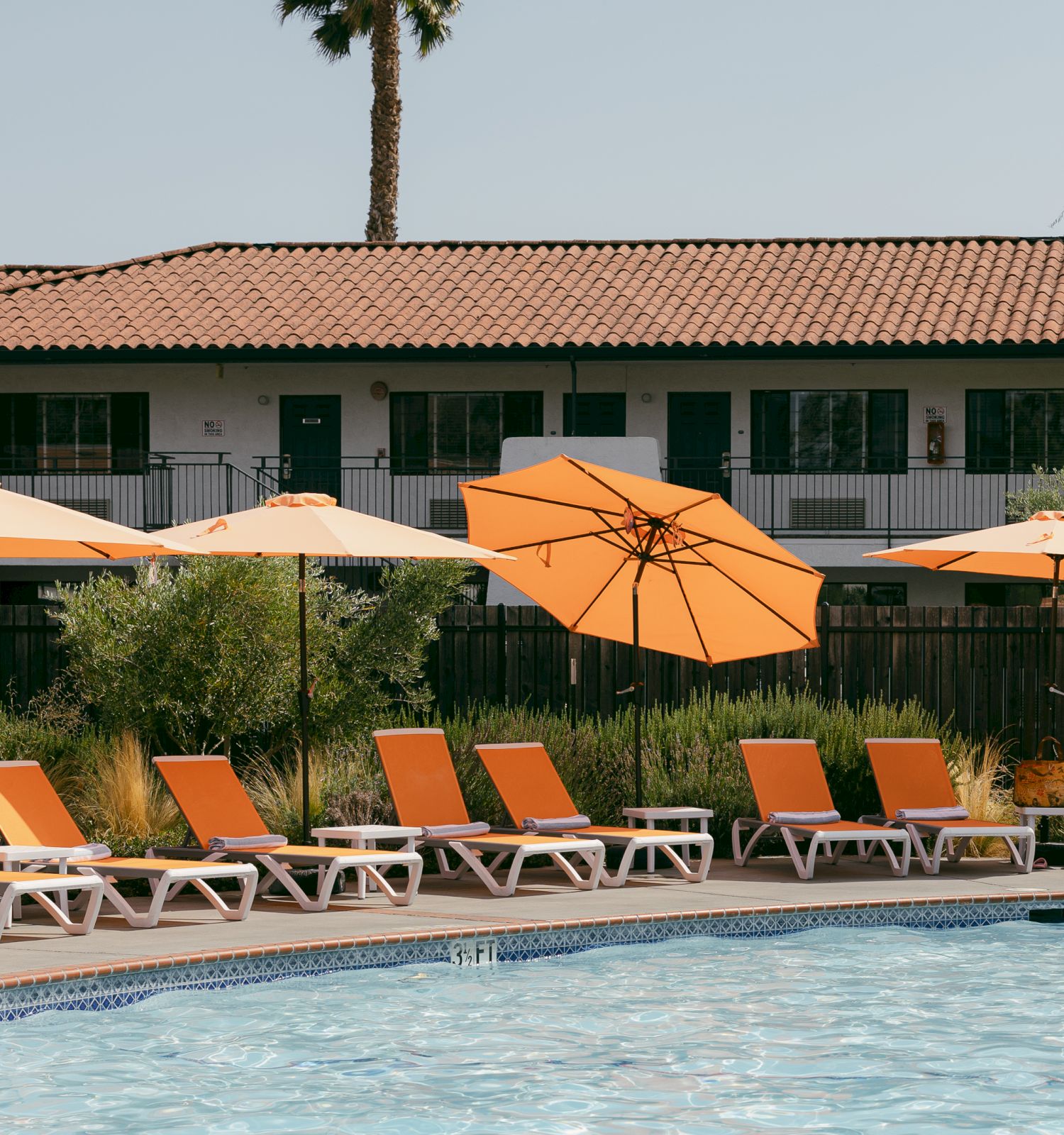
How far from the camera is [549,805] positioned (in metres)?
11.8

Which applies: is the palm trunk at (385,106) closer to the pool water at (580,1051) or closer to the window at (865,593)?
the window at (865,593)

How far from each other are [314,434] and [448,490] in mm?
2525

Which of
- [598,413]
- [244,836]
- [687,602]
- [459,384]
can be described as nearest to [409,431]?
[459,384]

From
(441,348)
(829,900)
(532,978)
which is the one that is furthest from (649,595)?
(441,348)

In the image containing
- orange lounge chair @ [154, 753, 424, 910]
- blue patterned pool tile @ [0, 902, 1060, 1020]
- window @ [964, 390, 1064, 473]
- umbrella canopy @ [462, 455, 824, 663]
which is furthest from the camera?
window @ [964, 390, 1064, 473]

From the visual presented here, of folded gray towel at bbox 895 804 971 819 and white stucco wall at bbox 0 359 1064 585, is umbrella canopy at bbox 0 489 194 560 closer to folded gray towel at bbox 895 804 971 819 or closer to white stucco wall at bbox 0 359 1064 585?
folded gray towel at bbox 895 804 971 819

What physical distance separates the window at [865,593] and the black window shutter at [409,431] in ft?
22.6

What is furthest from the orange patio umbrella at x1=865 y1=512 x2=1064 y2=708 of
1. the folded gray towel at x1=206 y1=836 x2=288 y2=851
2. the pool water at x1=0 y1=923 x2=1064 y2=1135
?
the folded gray towel at x1=206 y1=836 x2=288 y2=851

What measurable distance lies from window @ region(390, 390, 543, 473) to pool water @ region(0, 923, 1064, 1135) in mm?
18082

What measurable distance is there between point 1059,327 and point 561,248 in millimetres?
9468

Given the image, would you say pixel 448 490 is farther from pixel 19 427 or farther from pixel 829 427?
pixel 19 427

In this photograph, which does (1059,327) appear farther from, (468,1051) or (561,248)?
(468,1051)

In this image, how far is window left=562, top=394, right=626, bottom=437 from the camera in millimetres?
27031

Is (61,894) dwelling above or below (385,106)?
below
